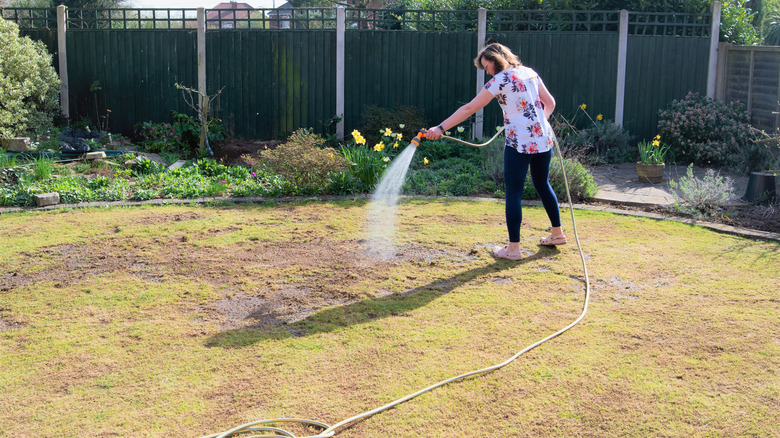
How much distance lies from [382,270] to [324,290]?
1.96 feet

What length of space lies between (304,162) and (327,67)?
13.2 feet

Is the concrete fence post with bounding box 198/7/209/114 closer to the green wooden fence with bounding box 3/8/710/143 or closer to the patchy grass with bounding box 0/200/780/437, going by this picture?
the green wooden fence with bounding box 3/8/710/143

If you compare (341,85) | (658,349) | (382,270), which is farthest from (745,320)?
(341,85)

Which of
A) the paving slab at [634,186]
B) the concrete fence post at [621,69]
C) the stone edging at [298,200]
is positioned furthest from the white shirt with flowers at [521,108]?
the concrete fence post at [621,69]

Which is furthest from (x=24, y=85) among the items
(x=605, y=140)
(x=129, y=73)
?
(x=605, y=140)

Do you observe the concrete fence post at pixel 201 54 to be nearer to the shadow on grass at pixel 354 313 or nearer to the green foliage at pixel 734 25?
the shadow on grass at pixel 354 313

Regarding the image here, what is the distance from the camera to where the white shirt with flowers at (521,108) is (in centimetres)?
520

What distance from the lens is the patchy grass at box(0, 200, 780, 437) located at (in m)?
3.27

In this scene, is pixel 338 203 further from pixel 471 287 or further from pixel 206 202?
pixel 471 287

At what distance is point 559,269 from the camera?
17.7 ft

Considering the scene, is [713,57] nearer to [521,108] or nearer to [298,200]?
[298,200]

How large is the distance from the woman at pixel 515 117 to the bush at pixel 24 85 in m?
7.49

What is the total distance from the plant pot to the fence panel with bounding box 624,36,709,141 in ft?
9.41

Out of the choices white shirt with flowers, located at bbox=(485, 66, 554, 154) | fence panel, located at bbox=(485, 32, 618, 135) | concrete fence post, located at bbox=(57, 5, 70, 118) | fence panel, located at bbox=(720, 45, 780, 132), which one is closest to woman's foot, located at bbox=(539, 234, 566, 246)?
white shirt with flowers, located at bbox=(485, 66, 554, 154)
